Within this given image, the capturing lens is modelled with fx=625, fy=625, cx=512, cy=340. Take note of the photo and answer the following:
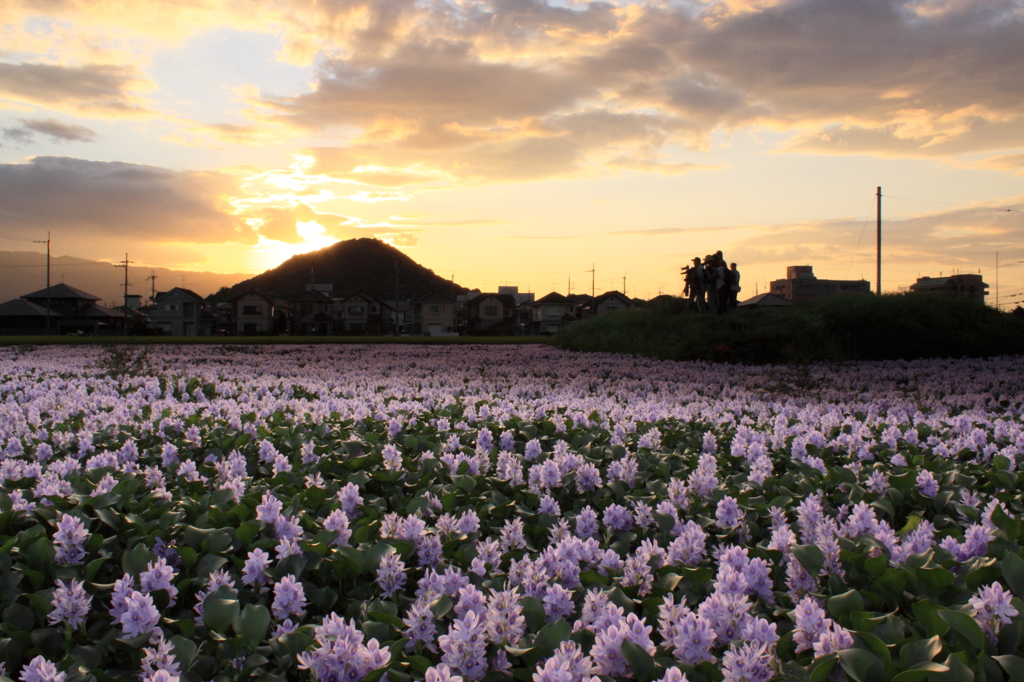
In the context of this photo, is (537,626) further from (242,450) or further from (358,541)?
(242,450)

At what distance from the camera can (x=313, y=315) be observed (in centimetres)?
8056

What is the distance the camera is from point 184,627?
219 cm

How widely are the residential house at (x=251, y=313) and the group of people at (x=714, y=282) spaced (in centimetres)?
6495

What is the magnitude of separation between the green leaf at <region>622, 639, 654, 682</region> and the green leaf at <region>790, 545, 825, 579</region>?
962 millimetres

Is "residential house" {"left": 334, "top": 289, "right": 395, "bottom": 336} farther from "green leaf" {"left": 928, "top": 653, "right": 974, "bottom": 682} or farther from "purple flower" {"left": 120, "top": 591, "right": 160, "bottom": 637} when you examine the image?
"green leaf" {"left": 928, "top": 653, "right": 974, "bottom": 682}

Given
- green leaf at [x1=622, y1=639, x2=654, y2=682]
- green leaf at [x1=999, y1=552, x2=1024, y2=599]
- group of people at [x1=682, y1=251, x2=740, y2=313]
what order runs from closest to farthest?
green leaf at [x1=622, y1=639, x2=654, y2=682] < green leaf at [x1=999, y1=552, x2=1024, y2=599] < group of people at [x1=682, y1=251, x2=740, y2=313]

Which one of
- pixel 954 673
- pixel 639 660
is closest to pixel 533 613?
pixel 639 660

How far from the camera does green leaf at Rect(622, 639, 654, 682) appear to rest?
1.83m

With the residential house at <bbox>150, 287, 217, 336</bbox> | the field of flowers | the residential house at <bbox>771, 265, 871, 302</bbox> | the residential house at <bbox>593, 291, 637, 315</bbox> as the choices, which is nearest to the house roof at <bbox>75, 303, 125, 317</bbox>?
the residential house at <bbox>150, 287, 217, 336</bbox>

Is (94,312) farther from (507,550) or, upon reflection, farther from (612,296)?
(507,550)

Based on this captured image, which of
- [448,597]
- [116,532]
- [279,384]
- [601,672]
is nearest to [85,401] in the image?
[279,384]

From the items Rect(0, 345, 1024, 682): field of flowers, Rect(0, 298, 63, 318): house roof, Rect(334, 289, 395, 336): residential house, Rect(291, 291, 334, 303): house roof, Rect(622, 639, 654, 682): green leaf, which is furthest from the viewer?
Rect(334, 289, 395, 336): residential house

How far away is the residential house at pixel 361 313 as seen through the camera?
81.8m

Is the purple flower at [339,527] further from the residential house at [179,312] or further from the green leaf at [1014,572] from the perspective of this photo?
the residential house at [179,312]
